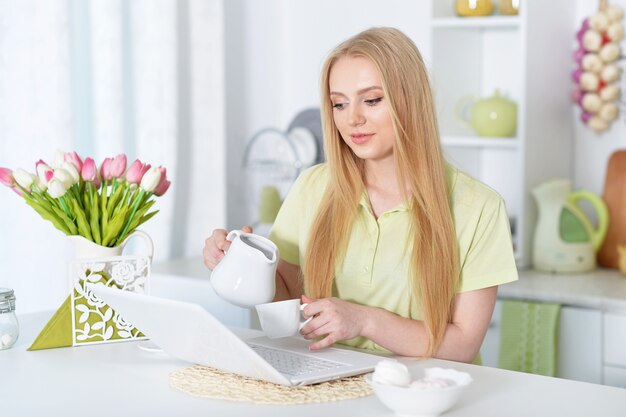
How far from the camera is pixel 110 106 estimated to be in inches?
116

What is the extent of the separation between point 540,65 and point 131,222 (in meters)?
1.63

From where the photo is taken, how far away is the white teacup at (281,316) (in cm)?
155

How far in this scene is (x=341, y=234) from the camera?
190cm

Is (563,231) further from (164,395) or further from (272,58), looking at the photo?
(164,395)

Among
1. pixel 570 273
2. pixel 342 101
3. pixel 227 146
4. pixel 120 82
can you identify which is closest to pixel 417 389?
pixel 342 101

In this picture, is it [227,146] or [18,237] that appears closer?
[18,237]

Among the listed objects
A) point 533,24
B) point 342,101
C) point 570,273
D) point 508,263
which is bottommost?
point 570,273

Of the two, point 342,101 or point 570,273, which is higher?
point 342,101

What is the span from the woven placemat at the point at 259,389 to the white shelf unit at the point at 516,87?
160 cm

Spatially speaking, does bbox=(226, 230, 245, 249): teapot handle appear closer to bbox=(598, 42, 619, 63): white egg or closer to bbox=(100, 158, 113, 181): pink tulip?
bbox=(100, 158, 113, 181): pink tulip

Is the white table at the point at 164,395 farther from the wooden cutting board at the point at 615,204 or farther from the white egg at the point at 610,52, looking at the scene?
the white egg at the point at 610,52

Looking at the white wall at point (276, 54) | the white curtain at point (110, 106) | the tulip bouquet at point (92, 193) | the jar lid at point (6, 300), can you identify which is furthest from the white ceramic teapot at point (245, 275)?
the white wall at point (276, 54)

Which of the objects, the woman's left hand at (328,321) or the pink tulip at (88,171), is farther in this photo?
the pink tulip at (88,171)

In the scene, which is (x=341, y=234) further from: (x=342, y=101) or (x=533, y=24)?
(x=533, y=24)
